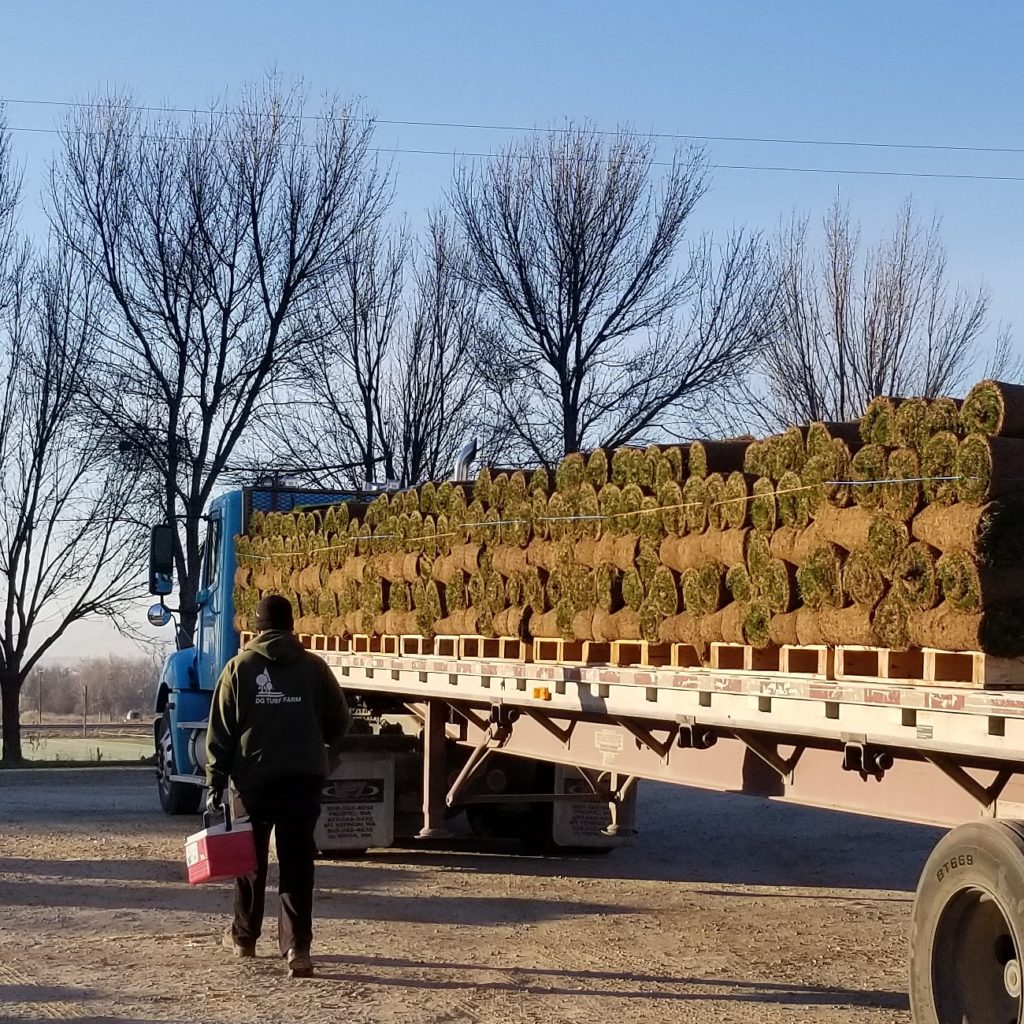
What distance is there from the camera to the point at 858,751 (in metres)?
5.87

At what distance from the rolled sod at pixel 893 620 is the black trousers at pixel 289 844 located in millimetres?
3190

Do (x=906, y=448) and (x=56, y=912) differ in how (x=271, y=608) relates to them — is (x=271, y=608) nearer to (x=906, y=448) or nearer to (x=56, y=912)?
(x=56, y=912)

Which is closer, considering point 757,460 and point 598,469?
point 757,460

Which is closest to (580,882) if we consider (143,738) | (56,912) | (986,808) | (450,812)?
(450,812)

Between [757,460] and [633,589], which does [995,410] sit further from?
[633,589]

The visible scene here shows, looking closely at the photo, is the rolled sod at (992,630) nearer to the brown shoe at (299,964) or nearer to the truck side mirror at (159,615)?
the brown shoe at (299,964)

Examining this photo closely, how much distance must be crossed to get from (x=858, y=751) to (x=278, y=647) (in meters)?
3.07

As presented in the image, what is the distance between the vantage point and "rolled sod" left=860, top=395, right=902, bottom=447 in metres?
5.60

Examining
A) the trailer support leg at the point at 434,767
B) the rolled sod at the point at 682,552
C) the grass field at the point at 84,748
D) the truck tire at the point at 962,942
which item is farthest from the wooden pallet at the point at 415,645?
the grass field at the point at 84,748

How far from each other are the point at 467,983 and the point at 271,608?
81.9 inches

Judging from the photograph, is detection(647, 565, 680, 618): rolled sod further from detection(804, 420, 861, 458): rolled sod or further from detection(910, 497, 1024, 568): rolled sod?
detection(910, 497, 1024, 568): rolled sod

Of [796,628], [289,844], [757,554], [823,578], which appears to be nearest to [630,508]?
[757,554]

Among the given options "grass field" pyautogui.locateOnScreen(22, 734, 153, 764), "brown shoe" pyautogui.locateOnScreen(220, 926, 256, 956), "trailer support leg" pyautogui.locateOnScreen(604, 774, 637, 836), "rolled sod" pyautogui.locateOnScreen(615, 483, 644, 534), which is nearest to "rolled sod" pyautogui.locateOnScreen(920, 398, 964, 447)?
"rolled sod" pyautogui.locateOnScreen(615, 483, 644, 534)

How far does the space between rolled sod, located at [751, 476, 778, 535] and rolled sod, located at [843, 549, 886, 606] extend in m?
0.56
